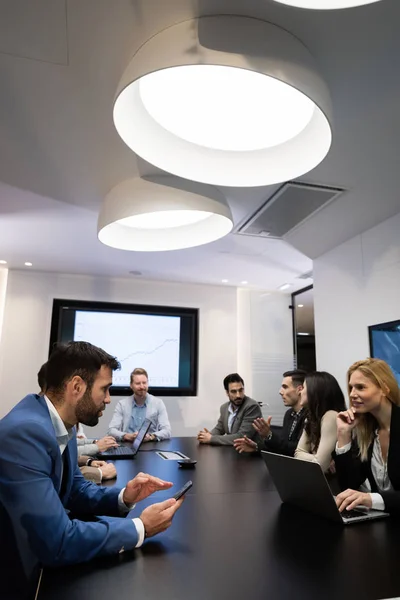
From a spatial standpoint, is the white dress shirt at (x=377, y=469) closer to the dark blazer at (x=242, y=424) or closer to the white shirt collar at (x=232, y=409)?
the dark blazer at (x=242, y=424)

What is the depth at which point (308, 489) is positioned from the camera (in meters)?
1.39

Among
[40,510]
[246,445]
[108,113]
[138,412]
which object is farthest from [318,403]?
[138,412]

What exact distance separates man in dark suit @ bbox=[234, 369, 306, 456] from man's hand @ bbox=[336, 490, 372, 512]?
47.4 inches

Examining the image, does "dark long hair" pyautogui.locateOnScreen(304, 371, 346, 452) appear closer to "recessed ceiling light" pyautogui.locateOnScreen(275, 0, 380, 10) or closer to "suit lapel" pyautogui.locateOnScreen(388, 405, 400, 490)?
"suit lapel" pyautogui.locateOnScreen(388, 405, 400, 490)

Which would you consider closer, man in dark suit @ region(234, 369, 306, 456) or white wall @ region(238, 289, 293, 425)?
man in dark suit @ region(234, 369, 306, 456)

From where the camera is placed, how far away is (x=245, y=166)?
2.18 m

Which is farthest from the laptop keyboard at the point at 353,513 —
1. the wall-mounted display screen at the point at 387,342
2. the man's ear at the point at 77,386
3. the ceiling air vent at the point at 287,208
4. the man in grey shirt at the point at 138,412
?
the man in grey shirt at the point at 138,412

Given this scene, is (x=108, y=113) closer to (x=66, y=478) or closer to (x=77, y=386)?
(x=77, y=386)

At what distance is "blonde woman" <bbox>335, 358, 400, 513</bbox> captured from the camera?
1674mm

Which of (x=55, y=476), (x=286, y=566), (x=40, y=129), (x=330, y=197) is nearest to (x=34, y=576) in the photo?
(x=55, y=476)

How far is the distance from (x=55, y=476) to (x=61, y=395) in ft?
0.85

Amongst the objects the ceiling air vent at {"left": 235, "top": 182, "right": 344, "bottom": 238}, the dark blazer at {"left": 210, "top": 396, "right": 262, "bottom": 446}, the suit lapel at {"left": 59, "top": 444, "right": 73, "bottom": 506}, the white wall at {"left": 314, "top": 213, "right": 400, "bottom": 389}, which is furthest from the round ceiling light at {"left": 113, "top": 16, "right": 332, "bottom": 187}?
the dark blazer at {"left": 210, "top": 396, "right": 262, "bottom": 446}

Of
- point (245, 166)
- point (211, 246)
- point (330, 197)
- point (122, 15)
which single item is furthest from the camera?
point (211, 246)

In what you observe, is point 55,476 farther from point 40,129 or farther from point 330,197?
point 330,197
